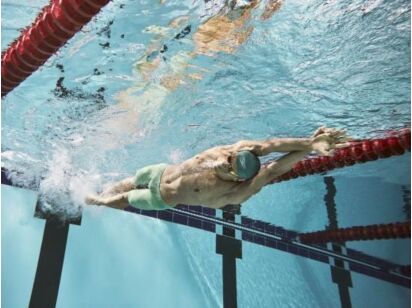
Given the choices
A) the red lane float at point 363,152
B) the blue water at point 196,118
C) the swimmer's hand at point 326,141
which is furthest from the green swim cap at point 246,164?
the red lane float at point 363,152

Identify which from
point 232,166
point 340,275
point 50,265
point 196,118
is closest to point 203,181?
point 232,166

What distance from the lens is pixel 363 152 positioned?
593 centimetres

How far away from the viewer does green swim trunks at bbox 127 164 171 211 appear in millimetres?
4207

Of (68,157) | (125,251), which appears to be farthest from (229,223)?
(68,157)

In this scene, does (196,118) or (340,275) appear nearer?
(196,118)

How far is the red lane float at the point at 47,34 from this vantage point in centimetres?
270

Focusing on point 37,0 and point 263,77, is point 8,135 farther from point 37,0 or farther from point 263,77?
point 263,77

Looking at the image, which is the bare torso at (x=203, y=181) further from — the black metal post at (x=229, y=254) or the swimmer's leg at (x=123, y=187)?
the black metal post at (x=229, y=254)

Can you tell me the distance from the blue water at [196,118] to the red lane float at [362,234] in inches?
30.8

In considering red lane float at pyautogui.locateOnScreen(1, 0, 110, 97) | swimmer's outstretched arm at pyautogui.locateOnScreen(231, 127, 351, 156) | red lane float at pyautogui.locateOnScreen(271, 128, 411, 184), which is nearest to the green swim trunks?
swimmer's outstretched arm at pyautogui.locateOnScreen(231, 127, 351, 156)

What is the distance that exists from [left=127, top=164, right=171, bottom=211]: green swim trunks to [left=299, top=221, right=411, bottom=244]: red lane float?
22.1ft

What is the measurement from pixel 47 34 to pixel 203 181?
6.18 feet

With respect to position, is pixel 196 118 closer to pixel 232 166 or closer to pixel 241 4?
pixel 241 4

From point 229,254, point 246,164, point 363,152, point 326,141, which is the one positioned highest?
point 363,152
